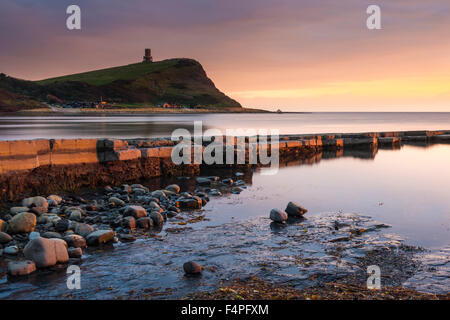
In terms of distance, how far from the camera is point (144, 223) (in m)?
8.34

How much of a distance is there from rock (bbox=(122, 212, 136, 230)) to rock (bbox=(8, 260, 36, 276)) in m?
2.47

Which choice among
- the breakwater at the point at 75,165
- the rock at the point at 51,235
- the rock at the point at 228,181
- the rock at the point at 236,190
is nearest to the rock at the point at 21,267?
the rock at the point at 51,235

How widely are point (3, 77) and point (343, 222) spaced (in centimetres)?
16585

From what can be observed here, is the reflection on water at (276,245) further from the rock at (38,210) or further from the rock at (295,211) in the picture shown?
the rock at (38,210)

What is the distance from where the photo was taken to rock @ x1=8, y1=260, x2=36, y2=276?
5.72 metres

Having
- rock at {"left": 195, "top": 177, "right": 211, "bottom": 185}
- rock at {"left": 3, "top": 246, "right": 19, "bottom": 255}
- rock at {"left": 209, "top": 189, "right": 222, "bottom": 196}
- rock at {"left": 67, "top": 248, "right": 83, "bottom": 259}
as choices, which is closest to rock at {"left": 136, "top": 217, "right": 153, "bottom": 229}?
rock at {"left": 67, "top": 248, "right": 83, "bottom": 259}

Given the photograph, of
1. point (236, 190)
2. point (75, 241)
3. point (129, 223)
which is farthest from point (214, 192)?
point (75, 241)

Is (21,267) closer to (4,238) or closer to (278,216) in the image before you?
(4,238)

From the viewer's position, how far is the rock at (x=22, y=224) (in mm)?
7469

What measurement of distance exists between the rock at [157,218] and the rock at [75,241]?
1.89m

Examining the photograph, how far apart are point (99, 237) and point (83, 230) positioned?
553mm
